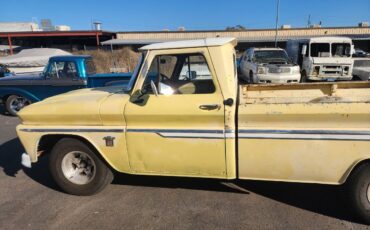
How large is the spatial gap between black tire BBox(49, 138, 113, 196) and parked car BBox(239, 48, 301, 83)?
11.2 meters

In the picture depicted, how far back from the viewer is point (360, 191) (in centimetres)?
310

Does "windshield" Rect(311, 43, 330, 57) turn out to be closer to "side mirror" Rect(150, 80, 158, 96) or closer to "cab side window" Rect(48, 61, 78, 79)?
"cab side window" Rect(48, 61, 78, 79)

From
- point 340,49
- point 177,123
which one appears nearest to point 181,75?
point 177,123

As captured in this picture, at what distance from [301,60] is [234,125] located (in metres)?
14.9

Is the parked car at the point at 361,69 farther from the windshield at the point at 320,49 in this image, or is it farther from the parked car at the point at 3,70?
the parked car at the point at 3,70

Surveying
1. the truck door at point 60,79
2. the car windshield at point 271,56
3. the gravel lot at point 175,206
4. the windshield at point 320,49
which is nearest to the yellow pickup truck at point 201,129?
the gravel lot at point 175,206

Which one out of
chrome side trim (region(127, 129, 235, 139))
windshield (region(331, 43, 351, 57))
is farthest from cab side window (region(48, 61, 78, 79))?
windshield (region(331, 43, 351, 57))

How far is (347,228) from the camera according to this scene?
3.12 metres

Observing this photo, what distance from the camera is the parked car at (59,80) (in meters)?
8.45

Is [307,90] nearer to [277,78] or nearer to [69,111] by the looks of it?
[69,111]

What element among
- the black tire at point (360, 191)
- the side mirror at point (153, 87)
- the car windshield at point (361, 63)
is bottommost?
the black tire at point (360, 191)

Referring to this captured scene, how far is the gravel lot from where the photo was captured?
3.30 meters

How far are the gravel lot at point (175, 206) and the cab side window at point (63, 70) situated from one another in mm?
4716

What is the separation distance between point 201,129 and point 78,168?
Result: 6.14 feet
